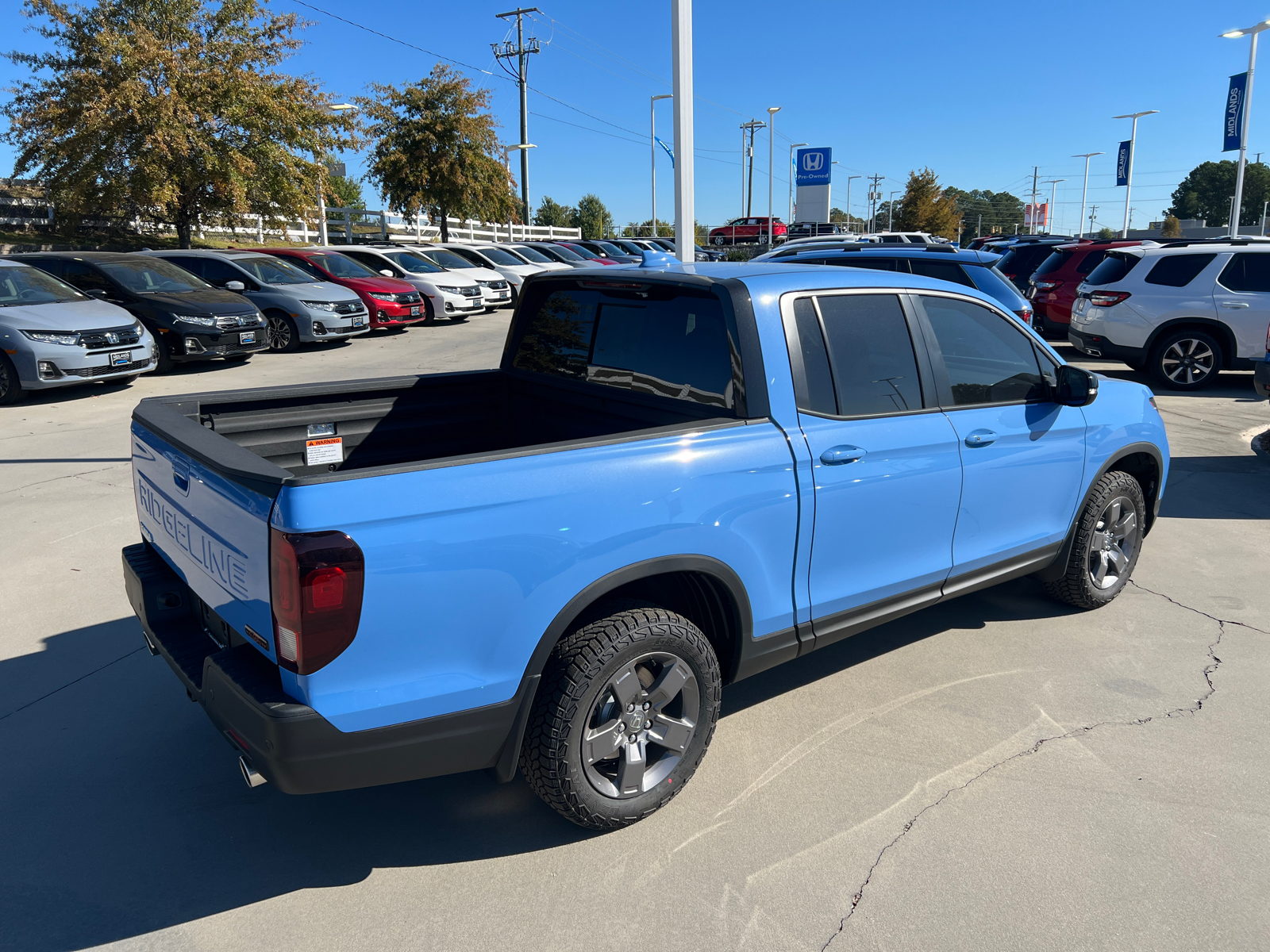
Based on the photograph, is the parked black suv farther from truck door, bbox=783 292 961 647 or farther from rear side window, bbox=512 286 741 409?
truck door, bbox=783 292 961 647

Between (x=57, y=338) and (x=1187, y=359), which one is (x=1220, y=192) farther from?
(x=57, y=338)

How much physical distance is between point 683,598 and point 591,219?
7305 cm

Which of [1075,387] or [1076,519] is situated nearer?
[1075,387]

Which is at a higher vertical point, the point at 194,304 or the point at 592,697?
the point at 194,304

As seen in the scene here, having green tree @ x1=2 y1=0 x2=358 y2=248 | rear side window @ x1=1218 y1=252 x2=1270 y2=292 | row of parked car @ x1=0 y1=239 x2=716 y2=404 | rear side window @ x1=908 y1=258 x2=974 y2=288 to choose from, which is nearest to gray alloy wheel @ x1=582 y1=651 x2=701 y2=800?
rear side window @ x1=908 y1=258 x2=974 y2=288

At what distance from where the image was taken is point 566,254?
2734 centimetres

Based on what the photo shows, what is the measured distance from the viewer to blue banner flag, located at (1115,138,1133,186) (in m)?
46.5

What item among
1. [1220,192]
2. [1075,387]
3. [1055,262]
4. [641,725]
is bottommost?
[641,725]

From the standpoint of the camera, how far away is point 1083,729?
3.70 m

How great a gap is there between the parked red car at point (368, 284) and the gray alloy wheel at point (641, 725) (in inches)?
594

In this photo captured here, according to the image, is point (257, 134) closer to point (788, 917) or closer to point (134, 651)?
point (134, 651)

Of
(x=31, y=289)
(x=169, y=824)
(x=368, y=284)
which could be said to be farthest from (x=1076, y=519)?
(x=368, y=284)

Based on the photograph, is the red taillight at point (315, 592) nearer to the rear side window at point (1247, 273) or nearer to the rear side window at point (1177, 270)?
the rear side window at point (1177, 270)

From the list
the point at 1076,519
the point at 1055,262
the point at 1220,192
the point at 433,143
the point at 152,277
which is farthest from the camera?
the point at 1220,192
